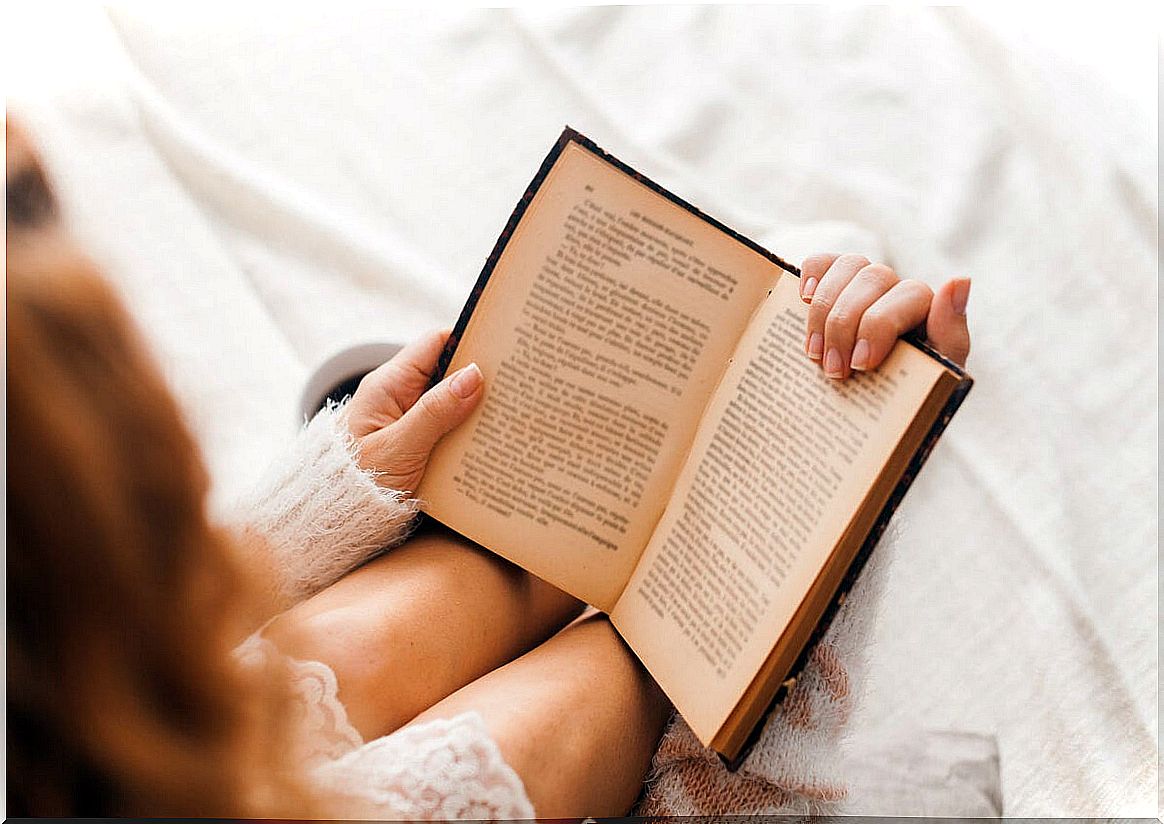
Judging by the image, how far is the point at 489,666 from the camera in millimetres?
575

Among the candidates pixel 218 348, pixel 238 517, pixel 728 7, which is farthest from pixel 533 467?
pixel 728 7

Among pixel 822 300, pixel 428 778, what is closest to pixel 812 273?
pixel 822 300

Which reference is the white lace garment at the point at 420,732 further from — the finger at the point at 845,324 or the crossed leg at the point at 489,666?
the finger at the point at 845,324

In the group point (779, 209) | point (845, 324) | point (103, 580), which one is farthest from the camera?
point (779, 209)

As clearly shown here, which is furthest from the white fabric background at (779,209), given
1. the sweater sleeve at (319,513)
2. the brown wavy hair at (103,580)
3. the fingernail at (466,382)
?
the brown wavy hair at (103,580)

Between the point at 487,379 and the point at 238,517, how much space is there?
0.17 m

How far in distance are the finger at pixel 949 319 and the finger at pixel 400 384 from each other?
274 millimetres

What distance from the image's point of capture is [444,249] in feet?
3.15

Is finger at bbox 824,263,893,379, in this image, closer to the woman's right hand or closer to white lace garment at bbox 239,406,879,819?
the woman's right hand

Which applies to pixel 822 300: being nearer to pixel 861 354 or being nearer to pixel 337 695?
pixel 861 354

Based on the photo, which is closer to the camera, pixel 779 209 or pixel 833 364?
pixel 833 364

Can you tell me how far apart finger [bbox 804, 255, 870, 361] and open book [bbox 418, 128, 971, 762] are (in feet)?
0.03

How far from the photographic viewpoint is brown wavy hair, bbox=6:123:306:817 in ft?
1.12

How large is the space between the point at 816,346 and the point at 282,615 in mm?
318
